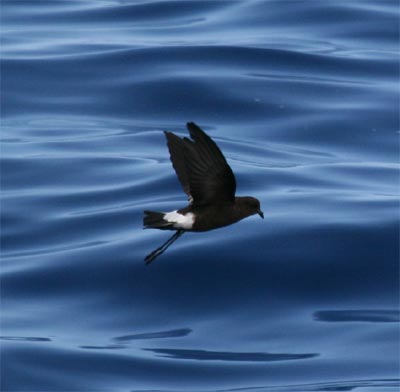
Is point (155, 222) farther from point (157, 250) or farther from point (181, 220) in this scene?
point (157, 250)

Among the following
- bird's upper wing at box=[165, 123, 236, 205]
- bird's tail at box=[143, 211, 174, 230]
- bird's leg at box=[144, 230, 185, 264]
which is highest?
bird's upper wing at box=[165, 123, 236, 205]

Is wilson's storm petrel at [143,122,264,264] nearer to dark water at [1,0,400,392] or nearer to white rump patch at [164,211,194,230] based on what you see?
white rump patch at [164,211,194,230]

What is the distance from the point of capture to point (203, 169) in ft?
21.8

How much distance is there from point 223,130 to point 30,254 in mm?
6831

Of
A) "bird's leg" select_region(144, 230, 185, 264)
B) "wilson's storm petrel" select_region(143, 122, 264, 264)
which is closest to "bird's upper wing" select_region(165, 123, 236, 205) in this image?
"wilson's storm petrel" select_region(143, 122, 264, 264)

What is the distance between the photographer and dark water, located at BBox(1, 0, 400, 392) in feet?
50.0

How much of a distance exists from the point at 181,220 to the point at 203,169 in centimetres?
43

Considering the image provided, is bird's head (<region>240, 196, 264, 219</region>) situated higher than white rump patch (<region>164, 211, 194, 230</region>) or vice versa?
bird's head (<region>240, 196, 264, 219</region>)

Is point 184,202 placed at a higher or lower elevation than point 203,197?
higher

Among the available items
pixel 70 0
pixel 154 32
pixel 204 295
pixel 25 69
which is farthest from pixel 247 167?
pixel 70 0

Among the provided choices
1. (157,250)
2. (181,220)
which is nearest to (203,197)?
(181,220)

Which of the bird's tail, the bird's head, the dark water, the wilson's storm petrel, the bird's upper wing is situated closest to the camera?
the bird's upper wing

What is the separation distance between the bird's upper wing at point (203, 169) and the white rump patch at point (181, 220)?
90 mm

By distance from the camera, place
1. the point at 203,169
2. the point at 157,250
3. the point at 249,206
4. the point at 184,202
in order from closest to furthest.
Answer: the point at 203,169, the point at 249,206, the point at 157,250, the point at 184,202
